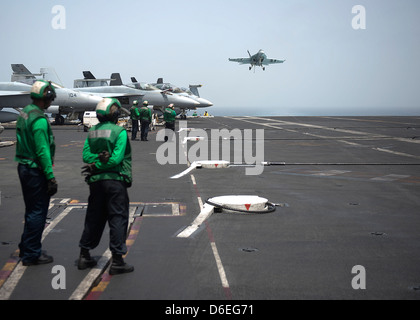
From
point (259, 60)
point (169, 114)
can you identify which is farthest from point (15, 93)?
point (259, 60)

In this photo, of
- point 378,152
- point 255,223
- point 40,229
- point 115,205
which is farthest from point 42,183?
point 378,152

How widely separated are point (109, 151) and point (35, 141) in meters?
1.00

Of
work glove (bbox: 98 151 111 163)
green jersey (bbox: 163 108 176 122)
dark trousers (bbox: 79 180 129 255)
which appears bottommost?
dark trousers (bbox: 79 180 129 255)

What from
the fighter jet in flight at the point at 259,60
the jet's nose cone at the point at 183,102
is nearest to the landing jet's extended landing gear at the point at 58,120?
the jet's nose cone at the point at 183,102

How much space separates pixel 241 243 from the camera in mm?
7324

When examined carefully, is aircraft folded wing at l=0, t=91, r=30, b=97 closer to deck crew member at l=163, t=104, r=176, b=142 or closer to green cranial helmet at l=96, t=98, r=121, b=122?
deck crew member at l=163, t=104, r=176, b=142

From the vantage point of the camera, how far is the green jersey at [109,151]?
237 inches

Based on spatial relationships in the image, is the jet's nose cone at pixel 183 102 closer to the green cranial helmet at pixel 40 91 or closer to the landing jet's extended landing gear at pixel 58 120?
the landing jet's extended landing gear at pixel 58 120

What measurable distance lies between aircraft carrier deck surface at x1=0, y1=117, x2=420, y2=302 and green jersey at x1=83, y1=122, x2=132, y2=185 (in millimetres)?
1176

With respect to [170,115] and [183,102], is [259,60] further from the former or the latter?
[170,115]

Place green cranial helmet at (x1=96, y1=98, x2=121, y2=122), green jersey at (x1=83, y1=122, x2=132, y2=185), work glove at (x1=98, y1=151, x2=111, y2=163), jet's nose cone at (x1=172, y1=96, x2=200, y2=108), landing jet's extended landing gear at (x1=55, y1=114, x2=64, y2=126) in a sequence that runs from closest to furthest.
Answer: work glove at (x1=98, y1=151, x2=111, y2=163) → green jersey at (x1=83, y1=122, x2=132, y2=185) → green cranial helmet at (x1=96, y1=98, x2=121, y2=122) → landing jet's extended landing gear at (x1=55, y1=114, x2=64, y2=126) → jet's nose cone at (x1=172, y1=96, x2=200, y2=108)

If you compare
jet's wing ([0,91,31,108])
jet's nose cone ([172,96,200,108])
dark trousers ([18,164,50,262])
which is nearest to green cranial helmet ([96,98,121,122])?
dark trousers ([18,164,50,262])

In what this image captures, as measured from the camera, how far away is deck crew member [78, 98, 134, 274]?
6.02m
